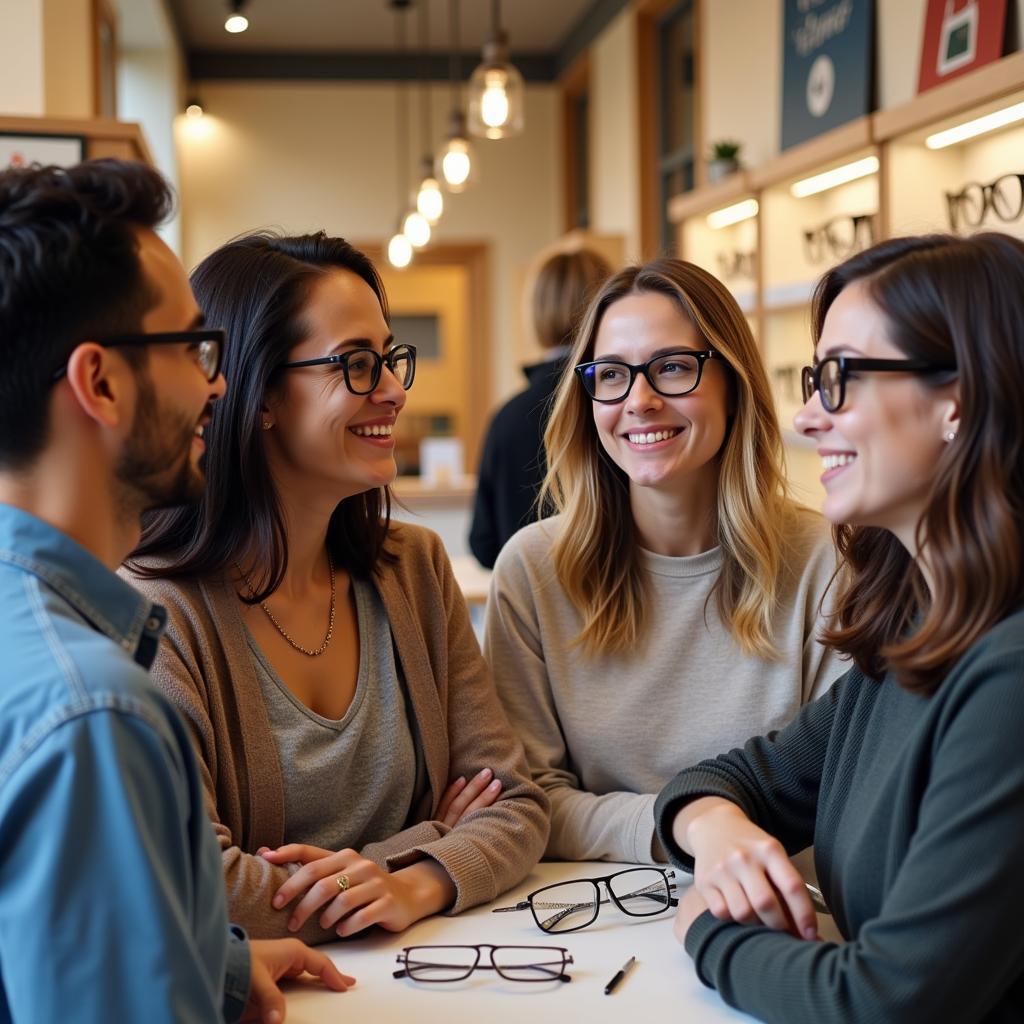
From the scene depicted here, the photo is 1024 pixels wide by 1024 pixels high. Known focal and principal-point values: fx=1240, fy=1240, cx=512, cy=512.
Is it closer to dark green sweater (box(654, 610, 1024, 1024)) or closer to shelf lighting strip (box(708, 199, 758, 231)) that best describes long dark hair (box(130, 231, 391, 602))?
dark green sweater (box(654, 610, 1024, 1024))

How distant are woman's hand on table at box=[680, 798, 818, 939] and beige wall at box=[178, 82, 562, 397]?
26.3 ft

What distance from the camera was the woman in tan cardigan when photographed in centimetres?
154

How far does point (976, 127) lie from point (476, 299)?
6206mm

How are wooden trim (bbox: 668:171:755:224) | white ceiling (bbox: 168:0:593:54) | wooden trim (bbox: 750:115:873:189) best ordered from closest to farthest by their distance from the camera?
wooden trim (bbox: 750:115:873:189)
wooden trim (bbox: 668:171:755:224)
white ceiling (bbox: 168:0:593:54)

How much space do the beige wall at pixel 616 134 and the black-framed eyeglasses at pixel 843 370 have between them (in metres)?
6.14

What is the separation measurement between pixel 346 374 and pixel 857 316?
70 centimetres

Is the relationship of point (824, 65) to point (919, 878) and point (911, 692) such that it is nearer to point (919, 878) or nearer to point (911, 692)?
point (911, 692)

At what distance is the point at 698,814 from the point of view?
151 cm

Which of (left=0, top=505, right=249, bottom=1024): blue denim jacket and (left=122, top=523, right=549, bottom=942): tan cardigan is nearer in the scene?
(left=0, top=505, right=249, bottom=1024): blue denim jacket

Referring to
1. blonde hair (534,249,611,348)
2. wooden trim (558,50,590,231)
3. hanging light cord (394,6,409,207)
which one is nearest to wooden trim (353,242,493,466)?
hanging light cord (394,6,409,207)

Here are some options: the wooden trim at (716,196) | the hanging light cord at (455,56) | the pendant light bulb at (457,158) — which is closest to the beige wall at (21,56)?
the pendant light bulb at (457,158)

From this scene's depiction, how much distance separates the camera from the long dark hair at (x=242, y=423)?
1.64 m

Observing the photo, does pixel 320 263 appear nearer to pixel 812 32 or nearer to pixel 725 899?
pixel 725 899

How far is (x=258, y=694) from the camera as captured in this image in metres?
1.57
